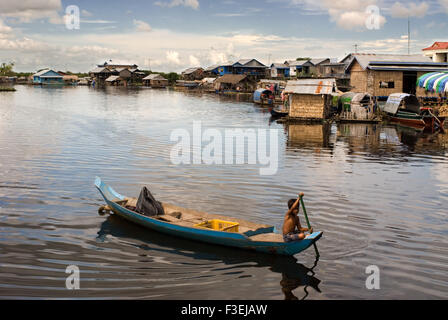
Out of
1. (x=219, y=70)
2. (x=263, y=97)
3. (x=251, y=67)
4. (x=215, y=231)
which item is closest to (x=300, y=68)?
(x=251, y=67)

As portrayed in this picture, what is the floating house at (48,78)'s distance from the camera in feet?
449

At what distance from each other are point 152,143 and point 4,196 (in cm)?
1334

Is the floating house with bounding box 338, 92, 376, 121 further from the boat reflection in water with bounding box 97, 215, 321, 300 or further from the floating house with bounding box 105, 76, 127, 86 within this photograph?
the floating house with bounding box 105, 76, 127, 86

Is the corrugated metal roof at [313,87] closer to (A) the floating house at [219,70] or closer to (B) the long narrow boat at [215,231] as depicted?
(B) the long narrow boat at [215,231]

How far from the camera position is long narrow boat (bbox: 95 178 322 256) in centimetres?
→ 1121

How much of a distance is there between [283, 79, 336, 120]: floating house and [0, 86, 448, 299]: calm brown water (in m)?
10.4

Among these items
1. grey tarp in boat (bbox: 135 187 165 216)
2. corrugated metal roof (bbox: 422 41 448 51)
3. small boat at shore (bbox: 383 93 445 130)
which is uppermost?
corrugated metal roof (bbox: 422 41 448 51)

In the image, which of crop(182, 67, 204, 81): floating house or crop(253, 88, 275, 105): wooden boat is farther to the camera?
crop(182, 67, 204, 81): floating house

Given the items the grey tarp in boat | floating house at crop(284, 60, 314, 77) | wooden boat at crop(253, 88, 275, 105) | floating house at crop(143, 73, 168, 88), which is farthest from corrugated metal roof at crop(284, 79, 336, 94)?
floating house at crop(143, 73, 168, 88)

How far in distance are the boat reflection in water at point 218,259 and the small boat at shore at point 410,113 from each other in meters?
30.8

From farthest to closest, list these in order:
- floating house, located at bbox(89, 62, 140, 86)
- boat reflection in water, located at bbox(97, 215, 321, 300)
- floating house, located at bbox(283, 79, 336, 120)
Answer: floating house, located at bbox(89, 62, 140, 86) < floating house, located at bbox(283, 79, 336, 120) < boat reflection in water, located at bbox(97, 215, 321, 300)

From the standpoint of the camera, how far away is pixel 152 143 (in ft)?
96.3
